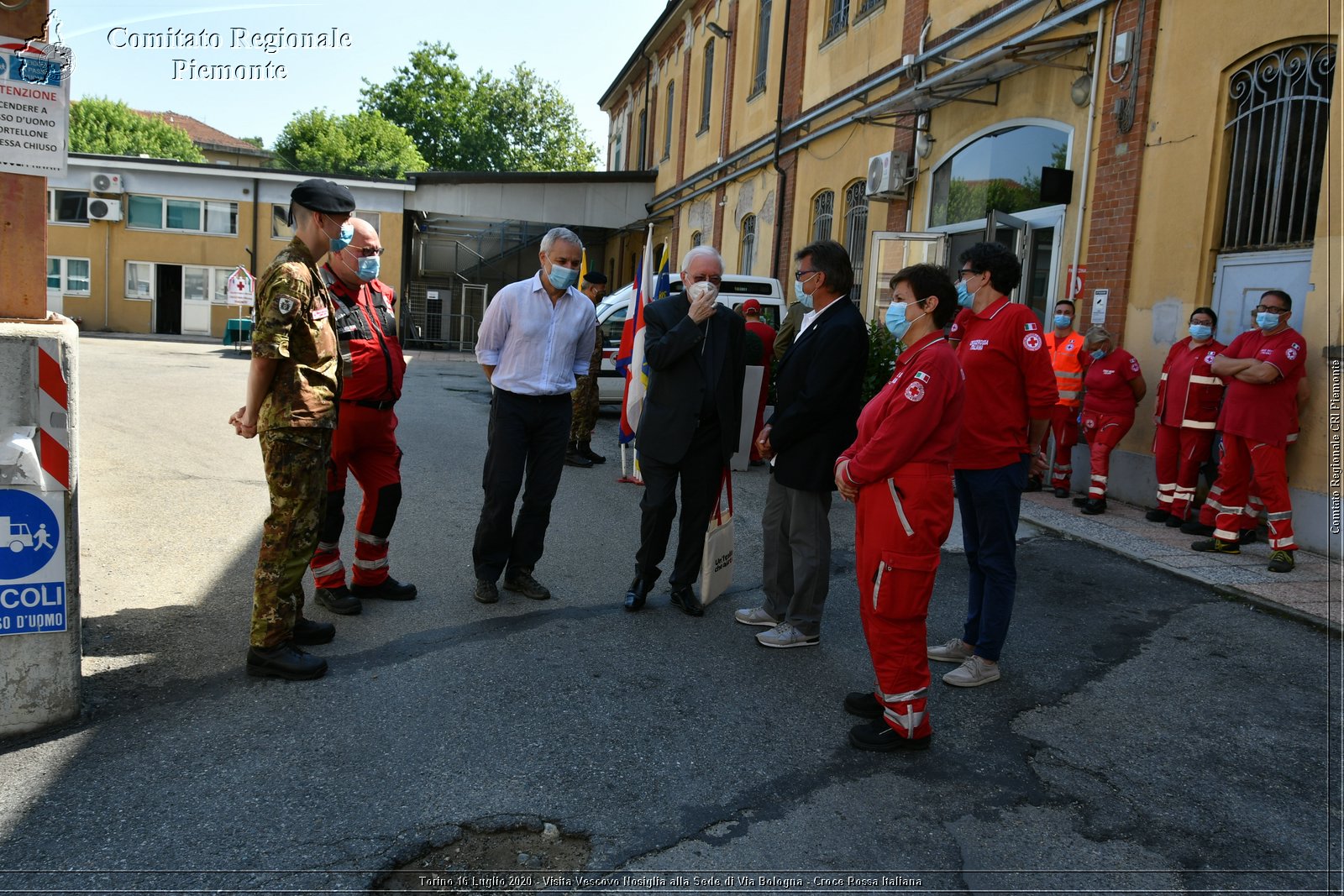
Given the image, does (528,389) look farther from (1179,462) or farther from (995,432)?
(1179,462)

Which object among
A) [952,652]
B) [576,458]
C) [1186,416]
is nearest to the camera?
[952,652]

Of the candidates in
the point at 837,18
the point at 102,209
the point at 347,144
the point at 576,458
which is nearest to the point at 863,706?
the point at 576,458

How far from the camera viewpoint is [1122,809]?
11.1 ft

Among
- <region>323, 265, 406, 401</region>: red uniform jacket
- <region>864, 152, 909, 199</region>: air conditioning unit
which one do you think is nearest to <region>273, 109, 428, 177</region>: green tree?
<region>864, 152, 909, 199</region>: air conditioning unit

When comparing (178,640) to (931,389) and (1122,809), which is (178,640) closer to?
(931,389)

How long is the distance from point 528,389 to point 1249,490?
613cm

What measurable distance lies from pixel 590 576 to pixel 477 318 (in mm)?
32838

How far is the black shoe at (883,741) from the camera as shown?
3723 mm

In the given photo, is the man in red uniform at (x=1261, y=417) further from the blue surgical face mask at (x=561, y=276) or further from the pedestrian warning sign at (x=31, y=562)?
the pedestrian warning sign at (x=31, y=562)

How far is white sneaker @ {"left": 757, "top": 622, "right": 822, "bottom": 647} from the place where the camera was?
4.88 m

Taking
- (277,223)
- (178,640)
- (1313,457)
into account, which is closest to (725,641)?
(178,640)

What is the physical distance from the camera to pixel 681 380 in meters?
5.16

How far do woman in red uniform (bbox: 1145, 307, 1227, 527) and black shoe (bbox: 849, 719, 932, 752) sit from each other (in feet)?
19.1

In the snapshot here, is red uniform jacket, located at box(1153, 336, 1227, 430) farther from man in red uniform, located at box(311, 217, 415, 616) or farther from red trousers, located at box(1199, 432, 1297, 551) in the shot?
man in red uniform, located at box(311, 217, 415, 616)
